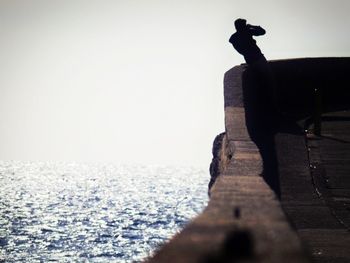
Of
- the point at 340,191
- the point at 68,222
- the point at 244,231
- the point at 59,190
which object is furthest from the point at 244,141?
the point at 59,190

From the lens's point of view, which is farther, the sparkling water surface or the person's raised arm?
the sparkling water surface

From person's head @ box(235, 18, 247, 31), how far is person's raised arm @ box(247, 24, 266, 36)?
104mm

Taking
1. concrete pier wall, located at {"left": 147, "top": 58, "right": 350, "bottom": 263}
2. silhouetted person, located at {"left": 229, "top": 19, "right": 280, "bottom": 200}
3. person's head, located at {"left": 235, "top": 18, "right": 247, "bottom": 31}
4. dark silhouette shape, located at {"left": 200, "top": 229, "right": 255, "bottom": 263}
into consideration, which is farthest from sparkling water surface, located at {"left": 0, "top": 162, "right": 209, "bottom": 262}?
dark silhouette shape, located at {"left": 200, "top": 229, "right": 255, "bottom": 263}

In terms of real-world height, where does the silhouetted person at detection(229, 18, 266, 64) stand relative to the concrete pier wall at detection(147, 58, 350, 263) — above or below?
above

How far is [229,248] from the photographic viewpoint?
131 centimetres

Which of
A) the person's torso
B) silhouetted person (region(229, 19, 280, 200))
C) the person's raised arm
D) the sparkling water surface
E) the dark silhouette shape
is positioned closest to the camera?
the dark silhouette shape

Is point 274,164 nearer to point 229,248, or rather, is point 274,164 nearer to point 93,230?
point 229,248

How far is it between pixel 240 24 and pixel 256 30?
1.22 feet

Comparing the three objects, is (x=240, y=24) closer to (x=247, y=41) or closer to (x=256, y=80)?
(x=247, y=41)

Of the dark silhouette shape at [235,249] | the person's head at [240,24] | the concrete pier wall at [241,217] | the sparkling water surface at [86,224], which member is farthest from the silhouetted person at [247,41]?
the sparkling water surface at [86,224]

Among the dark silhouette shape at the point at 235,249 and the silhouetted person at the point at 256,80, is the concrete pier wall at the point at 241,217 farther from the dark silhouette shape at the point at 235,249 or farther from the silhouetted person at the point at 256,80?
the silhouetted person at the point at 256,80

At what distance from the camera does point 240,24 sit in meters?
8.08

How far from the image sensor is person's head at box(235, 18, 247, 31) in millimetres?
8048

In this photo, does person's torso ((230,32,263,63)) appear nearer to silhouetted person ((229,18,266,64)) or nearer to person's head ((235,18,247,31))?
silhouetted person ((229,18,266,64))
